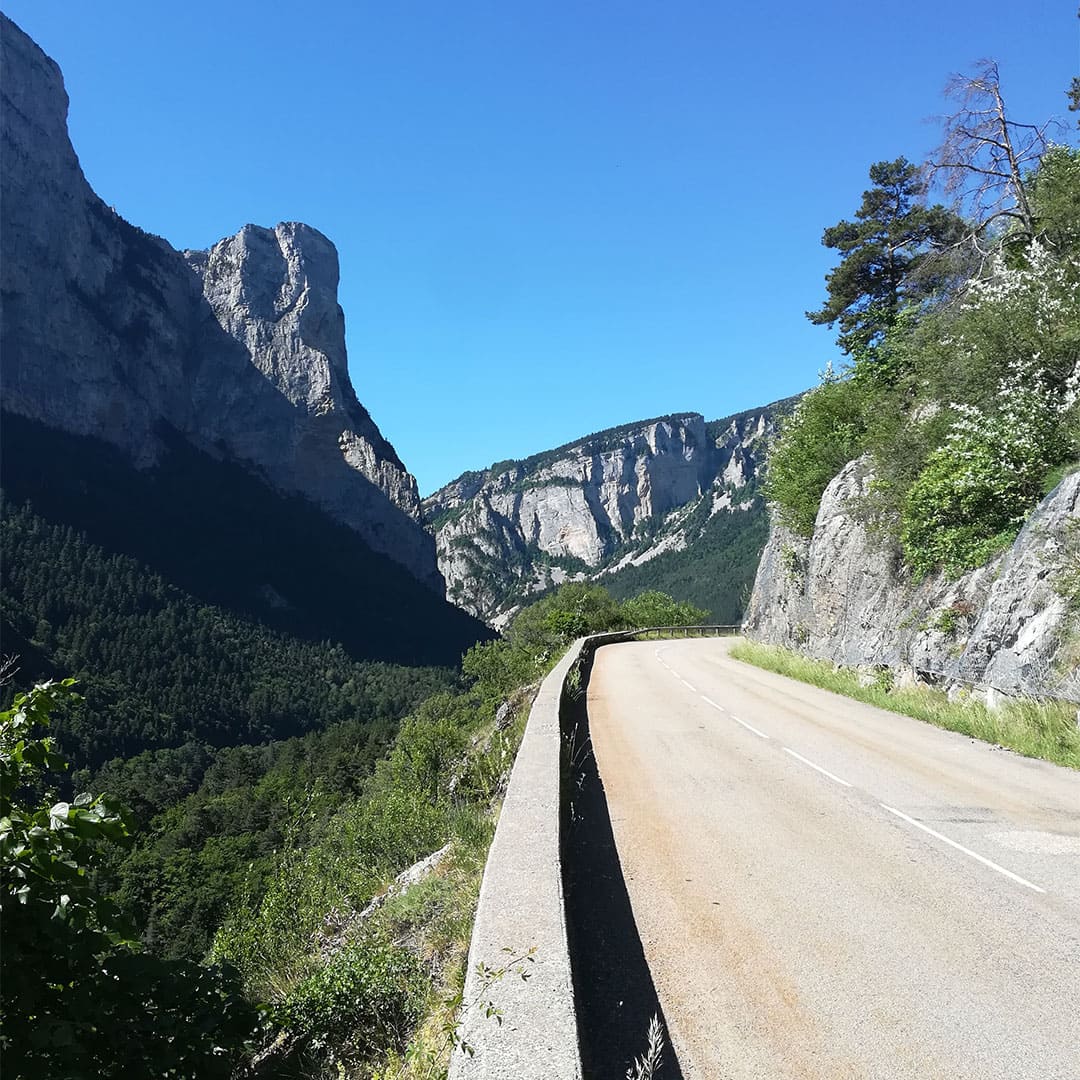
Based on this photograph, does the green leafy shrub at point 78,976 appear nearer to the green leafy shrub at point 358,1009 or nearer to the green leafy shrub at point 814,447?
the green leafy shrub at point 358,1009

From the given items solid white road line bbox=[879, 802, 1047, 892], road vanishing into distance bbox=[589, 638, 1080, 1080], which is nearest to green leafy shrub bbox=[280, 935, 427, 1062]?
road vanishing into distance bbox=[589, 638, 1080, 1080]

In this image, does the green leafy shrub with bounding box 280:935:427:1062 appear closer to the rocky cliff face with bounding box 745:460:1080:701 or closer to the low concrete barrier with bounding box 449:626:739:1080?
the low concrete barrier with bounding box 449:626:739:1080

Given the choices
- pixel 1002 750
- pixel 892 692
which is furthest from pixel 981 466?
pixel 1002 750

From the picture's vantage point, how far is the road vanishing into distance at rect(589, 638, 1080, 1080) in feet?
11.2

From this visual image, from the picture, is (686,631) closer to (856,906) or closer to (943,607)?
(943,607)

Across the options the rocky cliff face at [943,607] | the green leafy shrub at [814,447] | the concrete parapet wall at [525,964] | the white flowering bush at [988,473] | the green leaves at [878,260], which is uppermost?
the green leaves at [878,260]

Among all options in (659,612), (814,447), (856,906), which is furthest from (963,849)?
(659,612)

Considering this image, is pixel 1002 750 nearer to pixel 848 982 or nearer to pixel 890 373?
pixel 848 982

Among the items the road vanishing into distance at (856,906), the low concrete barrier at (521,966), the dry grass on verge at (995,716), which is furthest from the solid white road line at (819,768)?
the low concrete barrier at (521,966)

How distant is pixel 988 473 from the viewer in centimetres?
1523

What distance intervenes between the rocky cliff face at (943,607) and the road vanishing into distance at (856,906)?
243 cm

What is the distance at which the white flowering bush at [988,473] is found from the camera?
14797 millimetres

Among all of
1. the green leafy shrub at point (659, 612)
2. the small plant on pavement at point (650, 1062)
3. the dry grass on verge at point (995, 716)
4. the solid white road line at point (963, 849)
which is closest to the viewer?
the small plant on pavement at point (650, 1062)

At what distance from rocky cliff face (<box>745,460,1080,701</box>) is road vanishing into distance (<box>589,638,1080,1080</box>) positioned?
2.43 meters
